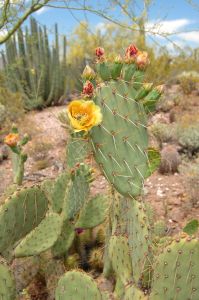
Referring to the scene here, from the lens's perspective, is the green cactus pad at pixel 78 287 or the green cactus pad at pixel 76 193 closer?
the green cactus pad at pixel 78 287

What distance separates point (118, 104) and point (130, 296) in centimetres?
100

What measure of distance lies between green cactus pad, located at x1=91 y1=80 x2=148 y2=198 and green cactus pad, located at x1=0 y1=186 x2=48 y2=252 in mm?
579

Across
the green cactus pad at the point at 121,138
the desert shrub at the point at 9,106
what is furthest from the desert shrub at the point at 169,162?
the desert shrub at the point at 9,106

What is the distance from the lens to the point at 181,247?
216 centimetres

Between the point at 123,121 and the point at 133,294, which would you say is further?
the point at 133,294

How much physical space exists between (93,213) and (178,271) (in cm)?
174

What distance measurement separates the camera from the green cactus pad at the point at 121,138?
2.29 meters

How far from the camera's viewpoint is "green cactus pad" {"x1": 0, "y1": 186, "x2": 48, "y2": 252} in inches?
105

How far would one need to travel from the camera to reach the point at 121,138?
2361 millimetres

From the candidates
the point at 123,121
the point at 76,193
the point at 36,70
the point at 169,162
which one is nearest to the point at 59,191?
the point at 76,193

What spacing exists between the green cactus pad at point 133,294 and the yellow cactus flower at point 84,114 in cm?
95

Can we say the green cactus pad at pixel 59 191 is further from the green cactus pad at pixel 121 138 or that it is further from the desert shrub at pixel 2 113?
the desert shrub at pixel 2 113

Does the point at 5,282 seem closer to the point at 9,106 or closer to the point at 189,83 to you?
the point at 9,106

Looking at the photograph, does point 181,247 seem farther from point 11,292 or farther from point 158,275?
point 11,292
